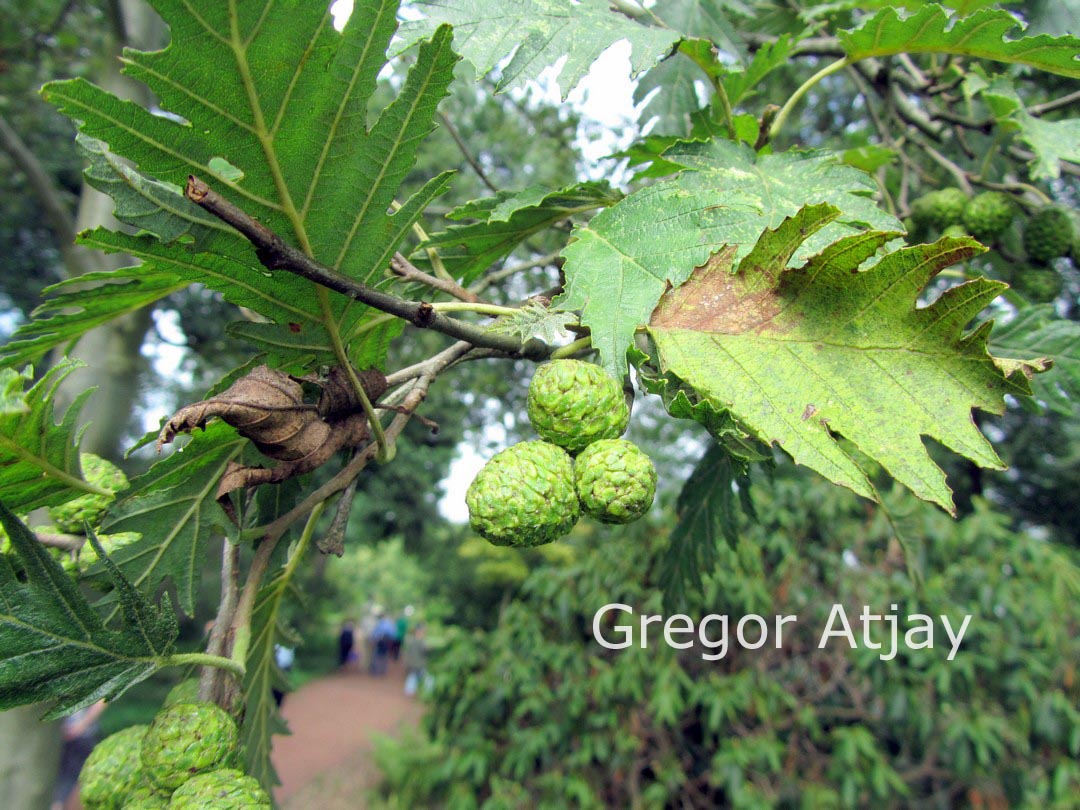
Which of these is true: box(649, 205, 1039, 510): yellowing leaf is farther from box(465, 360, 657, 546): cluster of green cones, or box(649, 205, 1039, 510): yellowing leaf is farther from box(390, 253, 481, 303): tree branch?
box(390, 253, 481, 303): tree branch

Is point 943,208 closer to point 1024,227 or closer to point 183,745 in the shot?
point 1024,227

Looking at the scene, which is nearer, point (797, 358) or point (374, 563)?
point (797, 358)

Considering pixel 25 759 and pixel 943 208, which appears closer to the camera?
pixel 943 208

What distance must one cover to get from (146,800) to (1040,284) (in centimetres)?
246

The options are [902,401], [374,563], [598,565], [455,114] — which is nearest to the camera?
[902,401]

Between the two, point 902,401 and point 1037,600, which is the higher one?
point 902,401

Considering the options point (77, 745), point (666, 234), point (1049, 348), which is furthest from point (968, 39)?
point (77, 745)

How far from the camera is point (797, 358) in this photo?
99cm

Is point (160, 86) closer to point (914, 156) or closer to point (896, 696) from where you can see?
point (914, 156)

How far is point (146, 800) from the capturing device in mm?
893

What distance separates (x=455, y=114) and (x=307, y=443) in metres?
5.86

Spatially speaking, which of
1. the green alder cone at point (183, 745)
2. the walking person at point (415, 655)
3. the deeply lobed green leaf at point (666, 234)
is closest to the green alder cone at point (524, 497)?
the deeply lobed green leaf at point (666, 234)

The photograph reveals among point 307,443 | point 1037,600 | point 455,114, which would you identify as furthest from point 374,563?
point 307,443

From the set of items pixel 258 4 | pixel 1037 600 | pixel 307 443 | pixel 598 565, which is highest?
pixel 258 4
